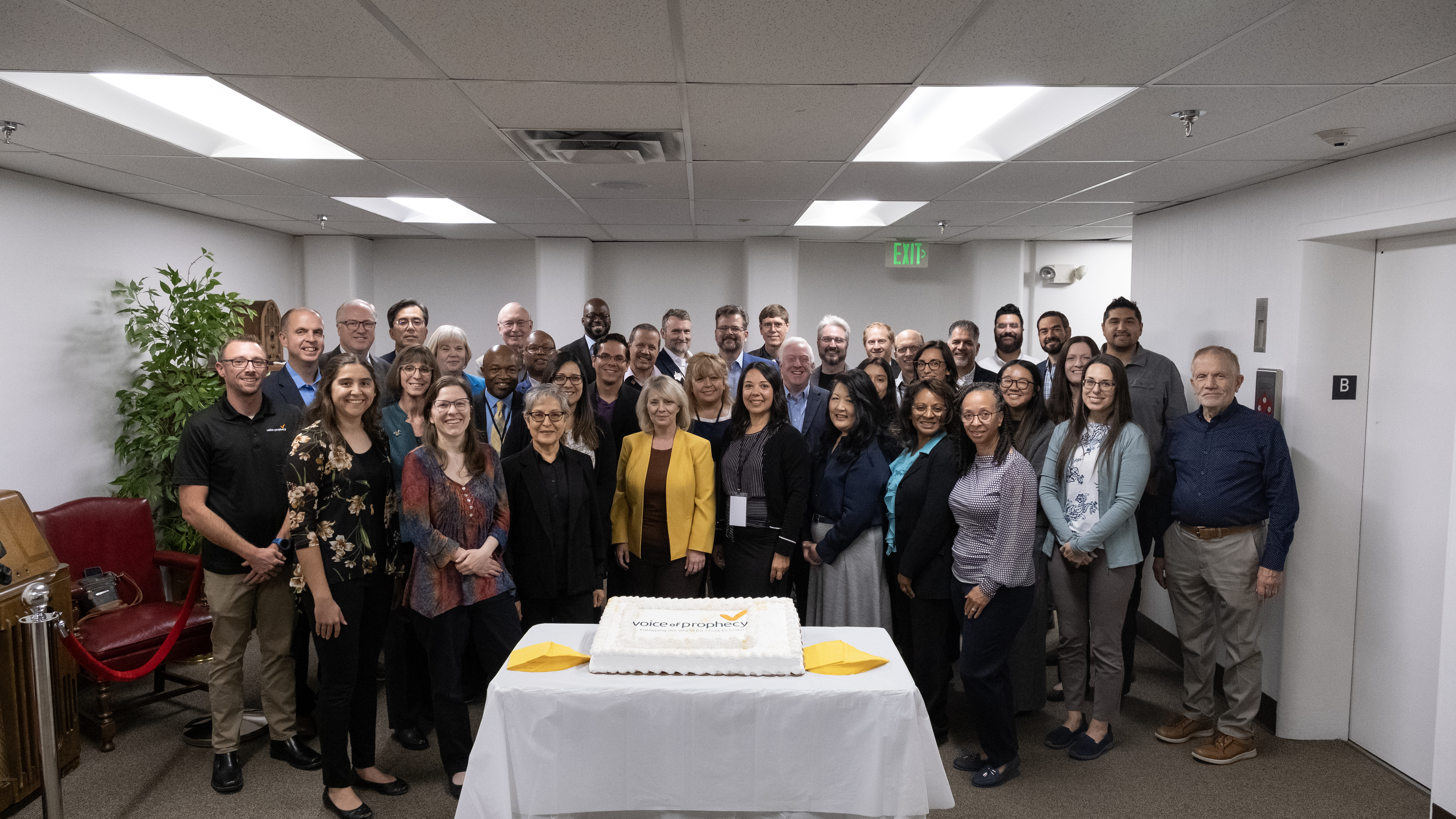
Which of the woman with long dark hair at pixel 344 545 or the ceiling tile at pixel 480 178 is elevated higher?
the ceiling tile at pixel 480 178

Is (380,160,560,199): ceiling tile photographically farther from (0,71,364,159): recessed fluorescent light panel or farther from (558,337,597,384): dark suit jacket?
(558,337,597,384): dark suit jacket

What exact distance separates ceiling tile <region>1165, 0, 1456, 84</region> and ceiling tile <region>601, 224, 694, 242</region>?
4604 mm

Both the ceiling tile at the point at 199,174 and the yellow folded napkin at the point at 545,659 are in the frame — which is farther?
the ceiling tile at the point at 199,174

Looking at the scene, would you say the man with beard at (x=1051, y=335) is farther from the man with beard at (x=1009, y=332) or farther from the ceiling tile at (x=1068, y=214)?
the ceiling tile at (x=1068, y=214)

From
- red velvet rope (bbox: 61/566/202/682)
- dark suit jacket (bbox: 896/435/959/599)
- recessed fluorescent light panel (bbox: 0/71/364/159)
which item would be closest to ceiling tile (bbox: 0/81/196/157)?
recessed fluorescent light panel (bbox: 0/71/364/159)

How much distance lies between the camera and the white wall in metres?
4.43

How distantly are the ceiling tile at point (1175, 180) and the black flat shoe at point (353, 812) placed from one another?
14.7ft

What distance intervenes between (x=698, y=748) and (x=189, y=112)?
364 centimetres

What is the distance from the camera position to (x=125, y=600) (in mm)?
4141

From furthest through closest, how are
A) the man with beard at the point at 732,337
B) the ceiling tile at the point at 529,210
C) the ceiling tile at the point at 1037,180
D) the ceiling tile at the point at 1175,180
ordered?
the ceiling tile at the point at 529,210, the man with beard at the point at 732,337, the ceiling tile at the point at 1037,180, the ceiling tile at the point at 1175,180

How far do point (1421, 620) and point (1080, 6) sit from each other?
127 inches

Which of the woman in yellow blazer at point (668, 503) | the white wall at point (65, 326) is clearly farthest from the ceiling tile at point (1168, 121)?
the white wall at point (65, 326)

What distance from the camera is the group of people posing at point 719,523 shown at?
2998mm

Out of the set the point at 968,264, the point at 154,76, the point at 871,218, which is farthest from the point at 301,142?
the point at 968,264
